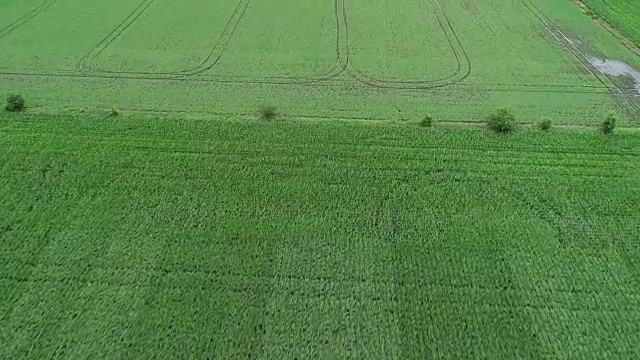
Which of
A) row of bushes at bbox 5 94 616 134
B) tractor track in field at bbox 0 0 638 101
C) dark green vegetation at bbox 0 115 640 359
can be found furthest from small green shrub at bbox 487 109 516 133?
tractor track in field at bbox 0 0 638 101

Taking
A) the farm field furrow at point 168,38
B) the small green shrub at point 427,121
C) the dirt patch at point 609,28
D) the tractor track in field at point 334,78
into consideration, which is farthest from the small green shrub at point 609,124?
the farm field furrow at point 168,38

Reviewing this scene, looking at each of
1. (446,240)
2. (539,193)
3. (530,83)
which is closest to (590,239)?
(539,193)

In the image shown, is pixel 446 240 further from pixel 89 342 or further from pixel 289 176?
pixel 89 342

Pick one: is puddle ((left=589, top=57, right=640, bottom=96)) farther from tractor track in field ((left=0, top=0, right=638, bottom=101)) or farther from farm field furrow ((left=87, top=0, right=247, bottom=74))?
farm field furrow ((left=87, top=0, right=247, bottom=74))

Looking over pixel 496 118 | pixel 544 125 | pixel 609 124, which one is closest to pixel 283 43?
pixel 496 118

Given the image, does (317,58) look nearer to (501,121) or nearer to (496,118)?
(496,118)

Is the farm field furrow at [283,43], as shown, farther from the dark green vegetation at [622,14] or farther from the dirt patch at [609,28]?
the dark green vegetation at [622,14]
